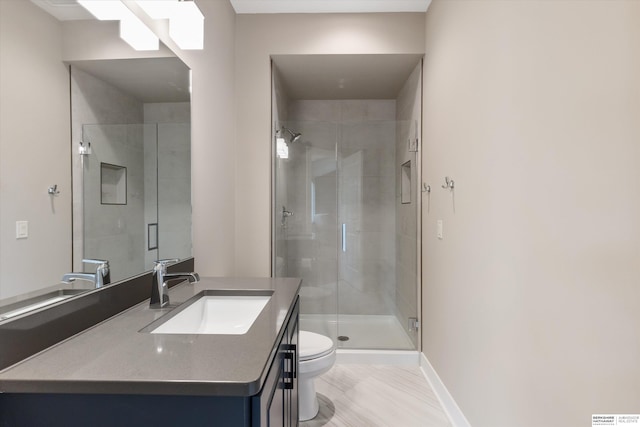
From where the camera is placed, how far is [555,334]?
1033mm

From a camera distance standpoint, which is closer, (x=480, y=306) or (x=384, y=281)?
(x=480, y=306)

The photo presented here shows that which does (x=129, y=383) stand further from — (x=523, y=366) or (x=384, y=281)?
(x=384, y=281)

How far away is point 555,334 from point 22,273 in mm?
1537

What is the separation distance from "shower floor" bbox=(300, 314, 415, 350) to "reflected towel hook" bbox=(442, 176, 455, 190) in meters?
1.46

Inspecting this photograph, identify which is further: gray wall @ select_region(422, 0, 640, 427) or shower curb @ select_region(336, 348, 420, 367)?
shower curb @ select_region(336, 348, 420, 367)

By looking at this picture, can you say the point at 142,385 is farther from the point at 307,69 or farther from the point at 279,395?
the point at 307,69

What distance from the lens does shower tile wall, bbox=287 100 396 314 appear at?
3.14 m

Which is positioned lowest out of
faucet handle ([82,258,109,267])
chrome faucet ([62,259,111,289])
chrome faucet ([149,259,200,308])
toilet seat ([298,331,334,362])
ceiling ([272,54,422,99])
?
toilet seat ([298,331,334,362])

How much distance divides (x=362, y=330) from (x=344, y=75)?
2.37m

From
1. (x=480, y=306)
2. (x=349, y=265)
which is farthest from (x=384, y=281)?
(x=480, y=306)

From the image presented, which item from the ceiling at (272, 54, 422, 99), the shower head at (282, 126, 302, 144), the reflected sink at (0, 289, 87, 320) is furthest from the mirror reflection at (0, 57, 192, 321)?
the shower head at (282, 126, 302, 144)

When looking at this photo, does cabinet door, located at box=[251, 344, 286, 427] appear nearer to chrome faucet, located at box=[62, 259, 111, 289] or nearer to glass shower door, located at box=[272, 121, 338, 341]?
chrome faucet, located at box=[62, 259, 111, 289]

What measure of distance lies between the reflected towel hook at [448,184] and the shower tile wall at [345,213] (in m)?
1.17

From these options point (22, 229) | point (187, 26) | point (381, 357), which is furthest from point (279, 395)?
point (381, 357)
